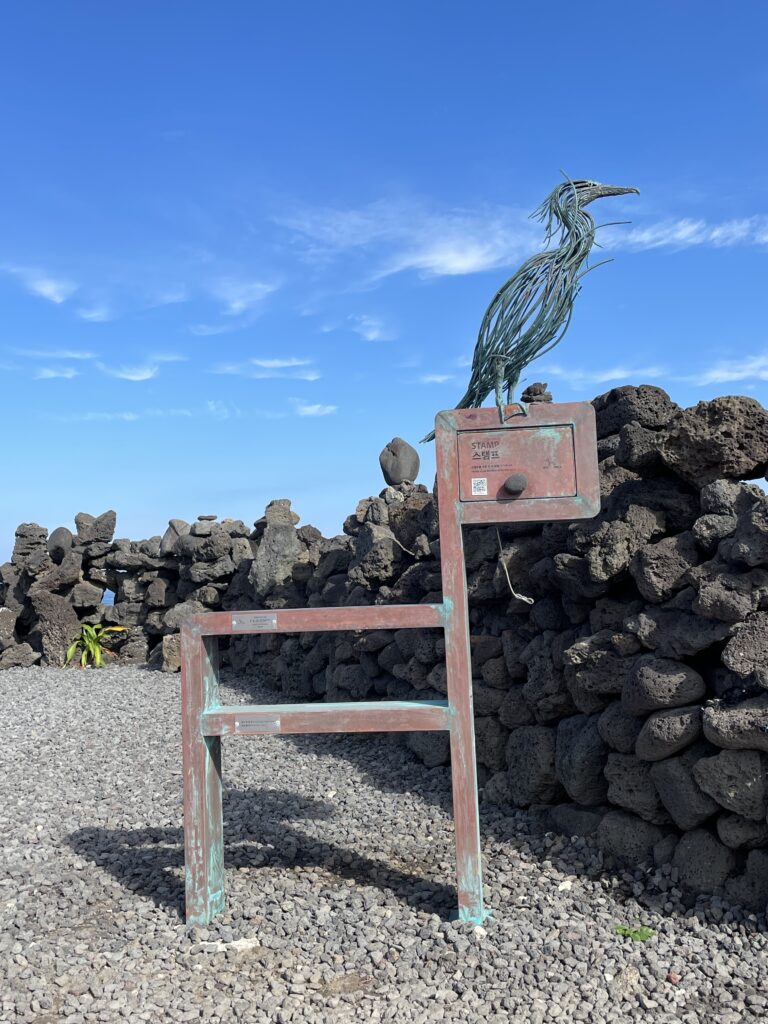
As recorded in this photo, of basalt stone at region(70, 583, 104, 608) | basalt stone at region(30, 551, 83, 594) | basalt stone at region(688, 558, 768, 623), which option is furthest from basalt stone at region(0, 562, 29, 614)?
basalt stone at region(688, 558, 768, 623)

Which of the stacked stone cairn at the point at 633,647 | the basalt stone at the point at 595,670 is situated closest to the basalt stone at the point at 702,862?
the stacked stone cairn at the point at 633,647

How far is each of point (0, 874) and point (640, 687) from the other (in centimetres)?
376

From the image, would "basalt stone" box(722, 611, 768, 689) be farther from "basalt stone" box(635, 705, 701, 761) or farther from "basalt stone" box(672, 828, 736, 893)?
"basalt stone" box(672, 828, 736, 893)

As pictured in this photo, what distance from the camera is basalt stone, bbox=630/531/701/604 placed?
4.79 m

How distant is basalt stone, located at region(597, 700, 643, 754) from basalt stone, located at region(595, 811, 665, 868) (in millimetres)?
373

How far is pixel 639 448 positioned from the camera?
5.22 m

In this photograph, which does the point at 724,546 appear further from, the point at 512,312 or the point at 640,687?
the point at 512,312

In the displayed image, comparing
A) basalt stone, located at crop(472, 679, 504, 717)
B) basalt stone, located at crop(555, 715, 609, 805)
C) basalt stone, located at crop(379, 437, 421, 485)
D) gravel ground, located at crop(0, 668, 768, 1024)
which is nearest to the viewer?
gravel ground, located at crop(0, 668, 768, 1024)

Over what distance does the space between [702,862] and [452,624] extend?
173 cm

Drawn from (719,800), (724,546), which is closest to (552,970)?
(719,800)

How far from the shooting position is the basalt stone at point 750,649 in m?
4.23

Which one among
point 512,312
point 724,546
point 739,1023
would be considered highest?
point 512,312

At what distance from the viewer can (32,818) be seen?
609 centimetres

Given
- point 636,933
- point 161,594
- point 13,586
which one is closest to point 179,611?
point 161,594
